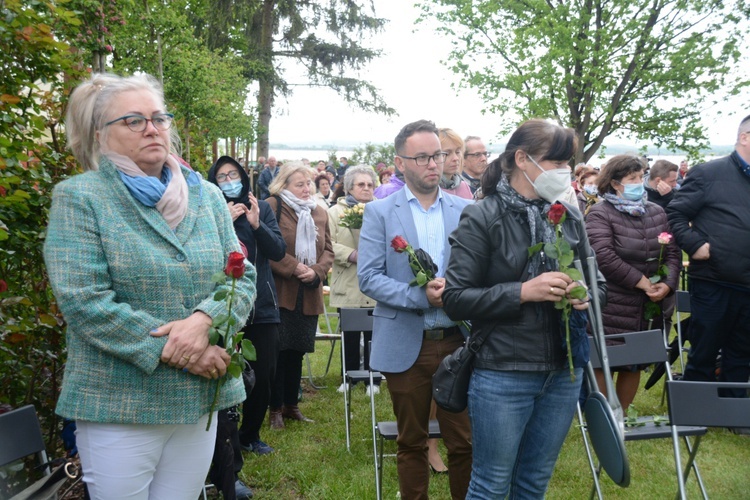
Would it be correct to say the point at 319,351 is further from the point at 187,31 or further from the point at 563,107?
the point at 563,107

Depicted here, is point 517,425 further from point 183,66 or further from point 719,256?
point 183,66

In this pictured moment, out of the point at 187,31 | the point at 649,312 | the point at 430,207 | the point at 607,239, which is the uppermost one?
the point at 187,31

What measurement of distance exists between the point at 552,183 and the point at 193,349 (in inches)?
61.0

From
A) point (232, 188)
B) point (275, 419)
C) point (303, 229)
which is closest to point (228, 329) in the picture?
point (232, 188)

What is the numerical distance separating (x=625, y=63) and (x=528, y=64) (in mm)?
2868

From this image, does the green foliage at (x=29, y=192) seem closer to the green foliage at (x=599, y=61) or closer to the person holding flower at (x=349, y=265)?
the person holding flower at (x=349, y=265)

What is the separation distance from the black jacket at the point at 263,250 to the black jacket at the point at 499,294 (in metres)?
2.43

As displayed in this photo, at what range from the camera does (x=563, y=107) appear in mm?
22594

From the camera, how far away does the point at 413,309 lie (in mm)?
3695

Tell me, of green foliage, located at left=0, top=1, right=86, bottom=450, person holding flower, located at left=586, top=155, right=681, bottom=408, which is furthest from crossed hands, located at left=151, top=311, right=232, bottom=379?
person holding flower, located at left=586, top=155, right=681, bottom=408

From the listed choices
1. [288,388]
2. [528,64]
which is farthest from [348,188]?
[528,64]

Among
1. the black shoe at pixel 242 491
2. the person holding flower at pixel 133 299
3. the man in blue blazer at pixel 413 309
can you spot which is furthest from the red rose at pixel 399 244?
the black shoe at pixel 242 491

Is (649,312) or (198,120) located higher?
(198,120)

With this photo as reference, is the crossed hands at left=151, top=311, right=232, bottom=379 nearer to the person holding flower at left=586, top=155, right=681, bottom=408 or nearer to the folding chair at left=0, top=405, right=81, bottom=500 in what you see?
the folding chair at left=0, top=405, right=81, bottom=500
